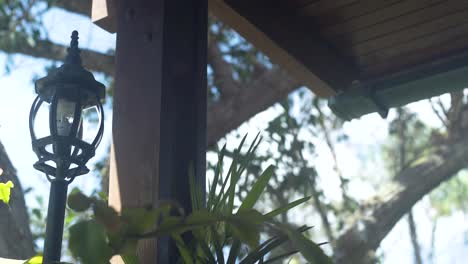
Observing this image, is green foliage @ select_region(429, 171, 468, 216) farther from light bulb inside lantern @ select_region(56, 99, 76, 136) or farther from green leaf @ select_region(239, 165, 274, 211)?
green leaf @ select_region(239, 165, 274, 211)

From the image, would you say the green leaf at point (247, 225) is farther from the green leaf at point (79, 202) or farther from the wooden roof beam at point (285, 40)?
the wooden roof beam at point (285, 40)

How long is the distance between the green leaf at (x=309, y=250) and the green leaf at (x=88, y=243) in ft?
0.72

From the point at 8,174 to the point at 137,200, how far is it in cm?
156

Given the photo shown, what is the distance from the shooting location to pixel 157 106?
45.8 inches

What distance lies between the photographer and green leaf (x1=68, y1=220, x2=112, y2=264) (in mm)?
682

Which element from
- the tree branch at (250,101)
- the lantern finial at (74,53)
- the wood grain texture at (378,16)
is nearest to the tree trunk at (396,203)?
the tree branch at (250,101)

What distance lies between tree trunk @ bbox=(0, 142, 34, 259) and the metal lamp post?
1058 mm

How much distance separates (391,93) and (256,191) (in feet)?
3.53

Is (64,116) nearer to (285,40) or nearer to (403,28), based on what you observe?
(285,40)

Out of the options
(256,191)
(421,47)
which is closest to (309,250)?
(256,191)

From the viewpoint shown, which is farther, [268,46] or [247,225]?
[268,46]

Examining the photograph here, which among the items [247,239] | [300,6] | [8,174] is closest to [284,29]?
[300,6]

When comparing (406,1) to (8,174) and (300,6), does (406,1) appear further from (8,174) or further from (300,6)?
(8,174)

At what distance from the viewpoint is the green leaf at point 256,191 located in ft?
3.39
